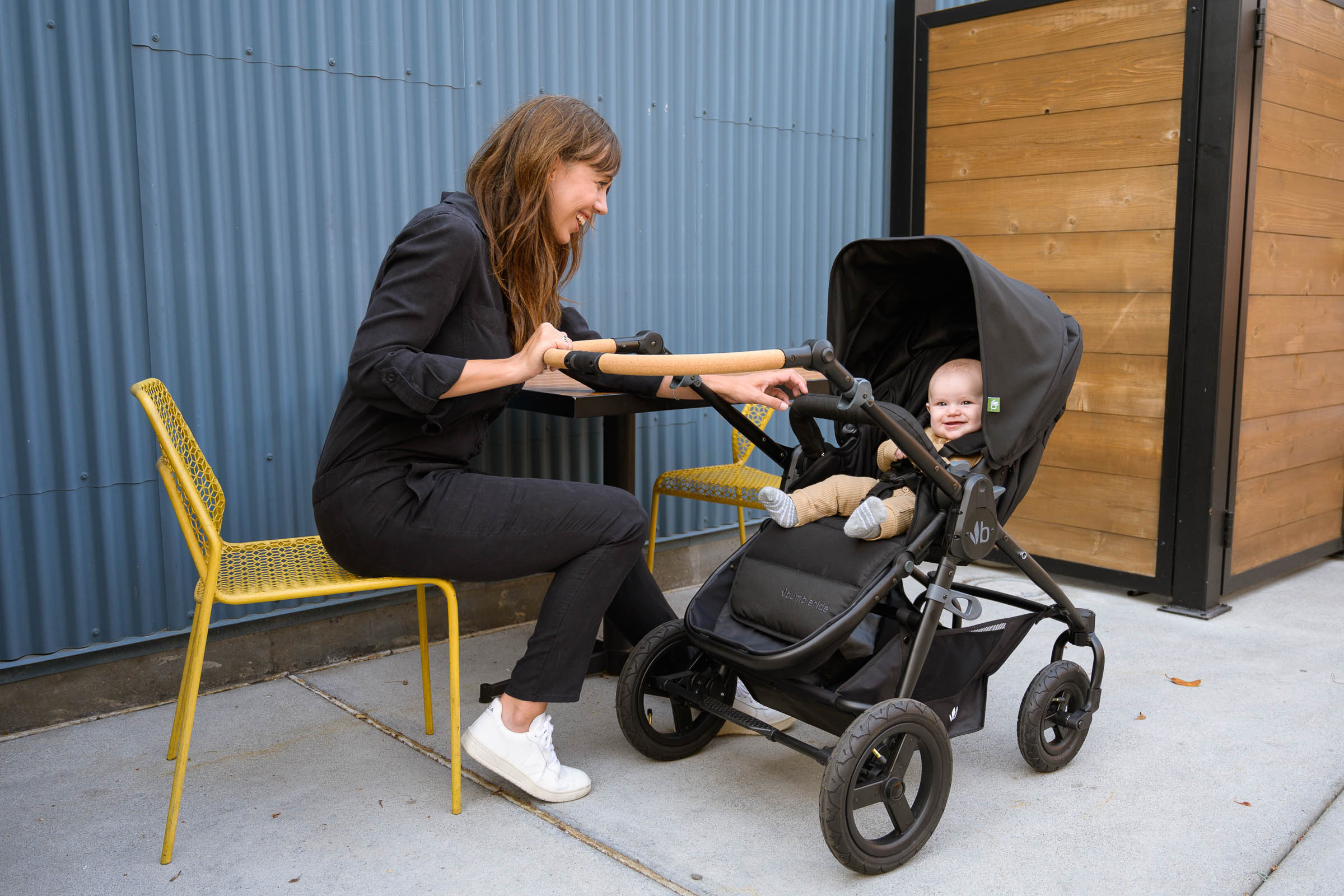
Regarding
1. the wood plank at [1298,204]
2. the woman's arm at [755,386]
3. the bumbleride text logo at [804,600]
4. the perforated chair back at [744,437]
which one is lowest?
the bumbleride text logo at [804,600]

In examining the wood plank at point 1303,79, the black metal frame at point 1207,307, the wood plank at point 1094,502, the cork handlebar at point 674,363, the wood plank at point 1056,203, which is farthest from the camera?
the wood plank at point 1094,502

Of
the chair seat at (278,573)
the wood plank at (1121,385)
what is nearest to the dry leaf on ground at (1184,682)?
the wood plank at (1121,385)

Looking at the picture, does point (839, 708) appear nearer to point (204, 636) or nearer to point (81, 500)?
point (204, 636)

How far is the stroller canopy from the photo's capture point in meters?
2.27

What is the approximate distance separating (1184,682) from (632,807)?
5.99 feet

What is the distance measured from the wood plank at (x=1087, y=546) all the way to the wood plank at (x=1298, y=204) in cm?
125

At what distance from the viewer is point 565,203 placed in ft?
7.79

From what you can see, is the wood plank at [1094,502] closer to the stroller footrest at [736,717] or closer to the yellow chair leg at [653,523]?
the yellow chair leg at [653,523]

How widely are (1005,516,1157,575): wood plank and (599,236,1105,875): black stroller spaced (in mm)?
1546

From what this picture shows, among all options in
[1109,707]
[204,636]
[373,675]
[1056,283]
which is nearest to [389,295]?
[204,636]

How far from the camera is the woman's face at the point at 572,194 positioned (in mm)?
2344

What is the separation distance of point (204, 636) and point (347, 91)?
5.77ft

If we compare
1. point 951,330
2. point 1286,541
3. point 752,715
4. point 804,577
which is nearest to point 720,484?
point 752,715

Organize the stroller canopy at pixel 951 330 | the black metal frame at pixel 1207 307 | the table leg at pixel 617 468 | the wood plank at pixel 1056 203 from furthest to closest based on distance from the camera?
1. the wood plank at pixel 1056 203
2. the black metal frame at pixel 1207 307
3. the table leg at pixel 617 468
4. the stroller canopy at pixel 951 330
